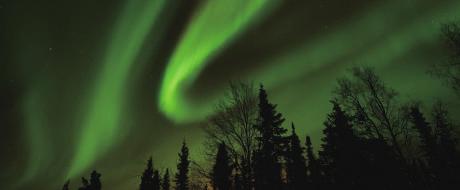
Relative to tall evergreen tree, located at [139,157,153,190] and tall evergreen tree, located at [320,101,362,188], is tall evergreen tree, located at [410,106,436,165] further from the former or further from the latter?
tall evergreen tree, located at [139,157,153,190]

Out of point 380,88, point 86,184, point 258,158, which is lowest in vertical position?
point 258,158

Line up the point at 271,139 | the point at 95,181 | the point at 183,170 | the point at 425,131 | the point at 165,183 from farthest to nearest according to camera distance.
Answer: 1. the point at 165,183
2. the point at 183,170
3. the point at 425,131
4. the point at 95,181
5. the point at 271,139

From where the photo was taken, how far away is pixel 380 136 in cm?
1633

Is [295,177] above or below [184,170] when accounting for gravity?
below

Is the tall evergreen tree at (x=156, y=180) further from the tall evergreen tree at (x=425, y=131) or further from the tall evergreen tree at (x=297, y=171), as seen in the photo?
the tall evergreen tree at (x=425, y=131)

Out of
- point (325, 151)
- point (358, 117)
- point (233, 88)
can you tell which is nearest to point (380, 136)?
point (358, 117)

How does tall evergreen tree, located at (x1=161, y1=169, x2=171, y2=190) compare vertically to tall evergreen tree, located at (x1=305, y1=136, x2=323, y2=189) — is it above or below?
above

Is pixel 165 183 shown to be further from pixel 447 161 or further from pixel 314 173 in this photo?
pixel 447 161

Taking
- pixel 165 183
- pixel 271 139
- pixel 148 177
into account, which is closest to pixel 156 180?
pixel 148 177

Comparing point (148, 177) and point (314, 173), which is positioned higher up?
point (148, 177)

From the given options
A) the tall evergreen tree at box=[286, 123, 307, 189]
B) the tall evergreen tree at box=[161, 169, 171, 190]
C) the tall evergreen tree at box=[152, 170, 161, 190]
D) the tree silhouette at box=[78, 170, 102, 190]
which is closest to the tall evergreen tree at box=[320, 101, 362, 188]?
the tall evergreen tree at box=[286, 123, 307, 189]

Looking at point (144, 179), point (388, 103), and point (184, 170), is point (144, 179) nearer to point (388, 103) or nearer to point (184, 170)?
point (184, 170)

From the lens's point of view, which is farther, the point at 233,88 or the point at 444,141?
the point at 444,141

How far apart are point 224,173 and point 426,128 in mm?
27700
